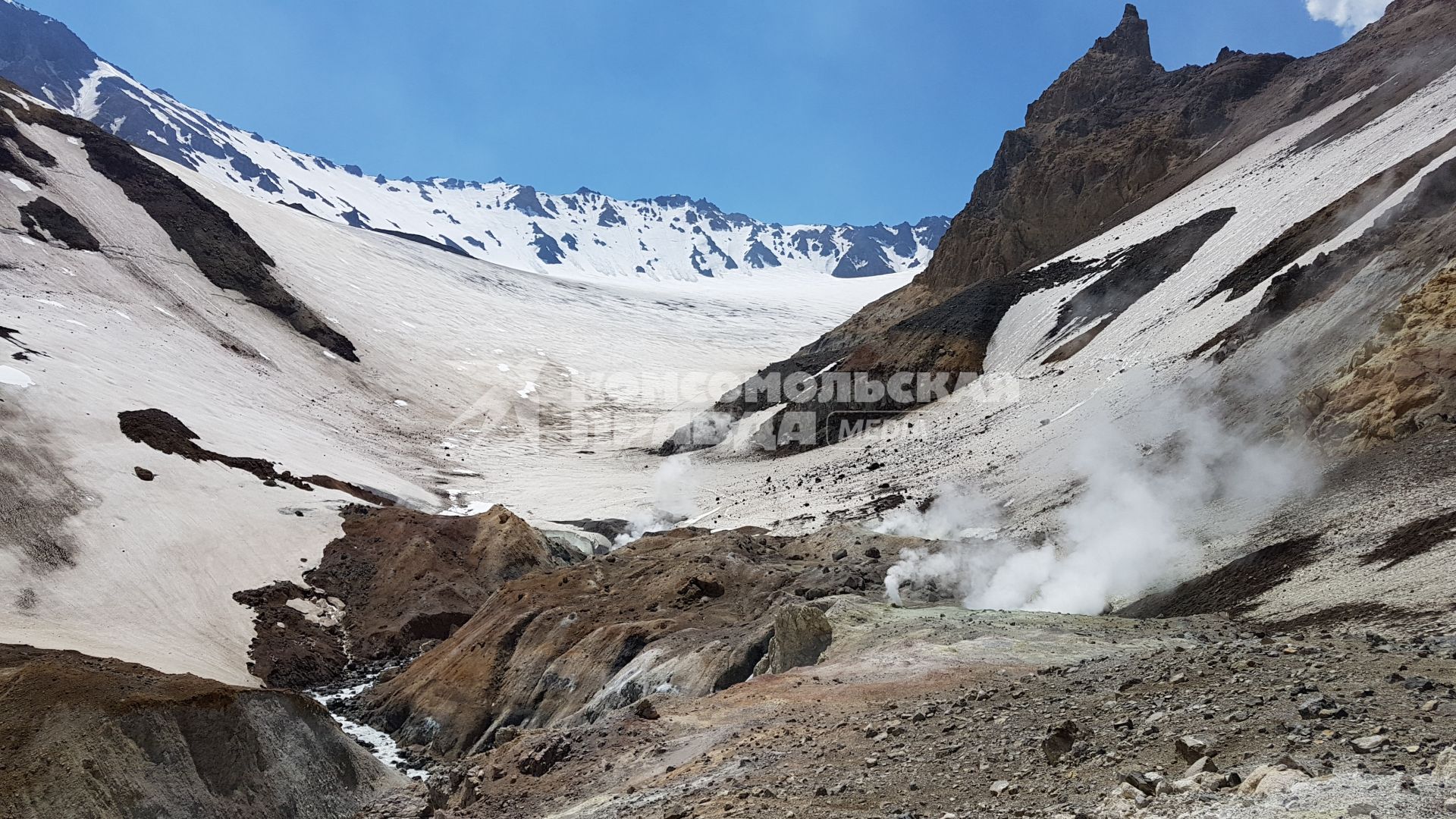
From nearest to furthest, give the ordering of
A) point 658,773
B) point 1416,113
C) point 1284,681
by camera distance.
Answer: point 1284,681
point 658,773
point 1416,113

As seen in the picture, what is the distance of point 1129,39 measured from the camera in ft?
297

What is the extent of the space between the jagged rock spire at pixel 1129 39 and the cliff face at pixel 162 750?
317 feet

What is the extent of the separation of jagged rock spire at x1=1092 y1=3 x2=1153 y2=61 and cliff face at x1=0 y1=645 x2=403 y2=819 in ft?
317

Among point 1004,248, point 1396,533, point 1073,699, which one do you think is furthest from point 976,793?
point 1004,248

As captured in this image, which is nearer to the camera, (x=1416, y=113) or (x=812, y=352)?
(x=1416, y=113)

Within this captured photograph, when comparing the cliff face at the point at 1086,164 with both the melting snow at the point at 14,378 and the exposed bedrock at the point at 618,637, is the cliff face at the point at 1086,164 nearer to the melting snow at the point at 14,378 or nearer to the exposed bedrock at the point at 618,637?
the exposed bedrock at the point at 618,637

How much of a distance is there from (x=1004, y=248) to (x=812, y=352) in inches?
636

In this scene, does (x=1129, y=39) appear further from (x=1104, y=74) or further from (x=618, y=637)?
(x=618, y=637)

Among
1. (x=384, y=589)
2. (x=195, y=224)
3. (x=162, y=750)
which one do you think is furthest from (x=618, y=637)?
(x=195, y=224)

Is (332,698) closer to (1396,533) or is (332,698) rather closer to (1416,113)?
(1396,533)

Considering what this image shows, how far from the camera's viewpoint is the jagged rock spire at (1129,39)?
89750 mm

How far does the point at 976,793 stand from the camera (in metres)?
7.38

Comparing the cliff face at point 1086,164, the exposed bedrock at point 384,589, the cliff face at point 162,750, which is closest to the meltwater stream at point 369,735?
the exposed bedrock at point 384,589

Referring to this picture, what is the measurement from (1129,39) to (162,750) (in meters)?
101
